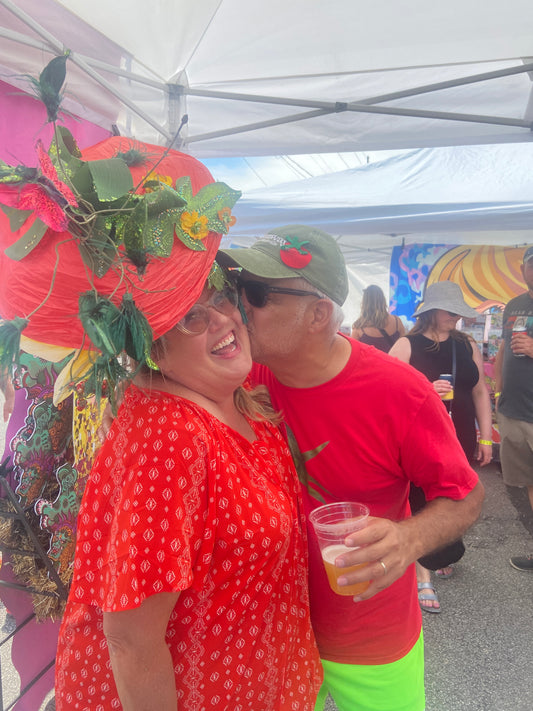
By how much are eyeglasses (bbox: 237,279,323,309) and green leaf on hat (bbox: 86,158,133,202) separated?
0.66m

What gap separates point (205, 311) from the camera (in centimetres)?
121

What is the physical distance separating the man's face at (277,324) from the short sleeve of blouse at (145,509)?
45 cm

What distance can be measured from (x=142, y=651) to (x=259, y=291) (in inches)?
40.2

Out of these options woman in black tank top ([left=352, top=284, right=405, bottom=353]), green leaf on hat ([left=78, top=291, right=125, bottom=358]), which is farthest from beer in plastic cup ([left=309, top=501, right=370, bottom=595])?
woman in black tank top ([left=352, top=284, right=405, bottom=353])

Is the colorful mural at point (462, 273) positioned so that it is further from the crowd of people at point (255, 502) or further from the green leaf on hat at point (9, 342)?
the green leaf on hat at point (9, 342)

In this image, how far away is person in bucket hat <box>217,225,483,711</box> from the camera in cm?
144

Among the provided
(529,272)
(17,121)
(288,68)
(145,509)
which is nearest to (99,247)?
(145,509)

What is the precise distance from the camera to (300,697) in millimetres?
1332

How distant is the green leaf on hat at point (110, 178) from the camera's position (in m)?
0.81

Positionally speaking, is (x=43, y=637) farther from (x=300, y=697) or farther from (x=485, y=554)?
(x=485, y=554)

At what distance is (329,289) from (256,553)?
34.7 inches

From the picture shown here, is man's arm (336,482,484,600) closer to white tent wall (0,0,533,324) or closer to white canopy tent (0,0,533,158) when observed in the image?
white tent wall (0,0,533,324)

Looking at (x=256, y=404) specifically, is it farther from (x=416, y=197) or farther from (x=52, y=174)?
(x=416, y=197)

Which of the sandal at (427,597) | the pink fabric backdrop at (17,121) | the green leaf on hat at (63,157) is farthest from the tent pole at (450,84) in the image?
the sandal at (427,597)
